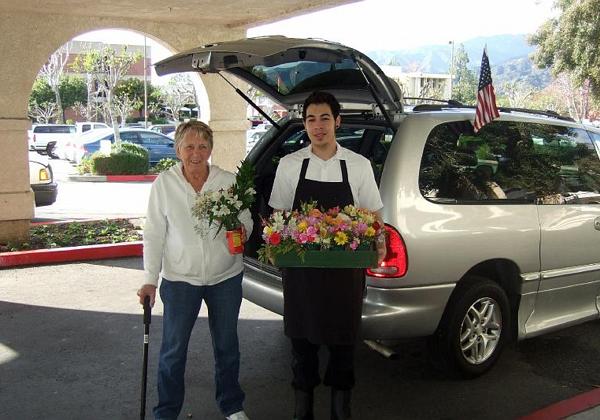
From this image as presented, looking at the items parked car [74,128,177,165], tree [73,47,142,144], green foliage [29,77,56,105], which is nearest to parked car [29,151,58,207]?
parked car [74,128,177,165]


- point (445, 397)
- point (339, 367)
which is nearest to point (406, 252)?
point (339, 367)

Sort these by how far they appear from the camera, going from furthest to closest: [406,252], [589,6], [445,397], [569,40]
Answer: [569,40] → [589,6] → [445,397] → [406,252]

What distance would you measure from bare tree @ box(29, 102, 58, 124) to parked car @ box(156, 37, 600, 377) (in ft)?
152

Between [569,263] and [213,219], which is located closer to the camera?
[213,219]

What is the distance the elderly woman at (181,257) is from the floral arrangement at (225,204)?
0.27 ft

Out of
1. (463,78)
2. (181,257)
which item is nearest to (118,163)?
(181,257)

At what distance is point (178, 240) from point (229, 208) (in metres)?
0.36

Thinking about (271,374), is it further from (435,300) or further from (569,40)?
(569,40)

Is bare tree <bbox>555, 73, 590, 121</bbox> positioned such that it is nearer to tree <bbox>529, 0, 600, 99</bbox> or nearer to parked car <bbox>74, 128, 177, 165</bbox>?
tree <bbox>529, 0, 600, 99</bbox>

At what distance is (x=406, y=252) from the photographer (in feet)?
12.7

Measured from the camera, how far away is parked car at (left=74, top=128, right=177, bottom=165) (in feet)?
75.2

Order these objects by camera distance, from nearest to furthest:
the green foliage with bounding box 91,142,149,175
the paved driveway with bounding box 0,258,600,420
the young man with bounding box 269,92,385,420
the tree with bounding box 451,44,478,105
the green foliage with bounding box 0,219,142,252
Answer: the young man with bounding box 269,92,385,420, the paved driveway with bounding box 0,258,600,420, the green foliage with bounding box 0,219,142,252, the green foliage with bounding box 91,142,149,175, the tree with bounding box 451,44,478,105

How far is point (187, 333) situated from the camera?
3.41 metres

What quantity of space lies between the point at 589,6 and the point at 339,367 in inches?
1171
